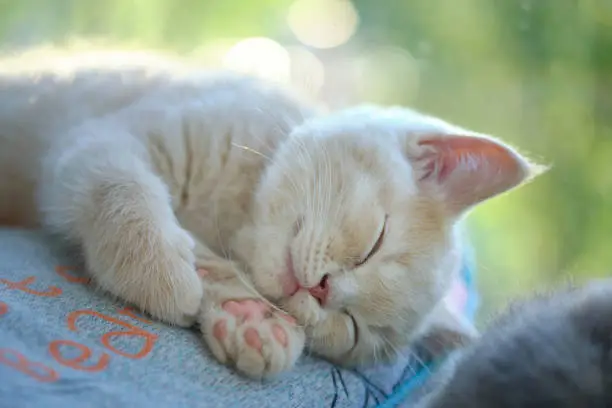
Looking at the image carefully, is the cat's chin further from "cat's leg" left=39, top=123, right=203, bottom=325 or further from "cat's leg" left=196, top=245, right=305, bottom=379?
"cat's leg" left=39, top=123, right=203, bottom=325

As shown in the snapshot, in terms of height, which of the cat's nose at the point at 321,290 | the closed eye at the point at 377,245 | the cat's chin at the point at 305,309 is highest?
the closed eye at the point at 377,245

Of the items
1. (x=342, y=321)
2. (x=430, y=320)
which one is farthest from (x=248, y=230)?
(x=430, y=320)

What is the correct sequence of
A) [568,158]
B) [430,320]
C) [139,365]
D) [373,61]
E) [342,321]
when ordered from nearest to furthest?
[139,365], [342,321], [430,320], [568,158], [373,61]

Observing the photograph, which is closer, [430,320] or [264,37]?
[430,320]

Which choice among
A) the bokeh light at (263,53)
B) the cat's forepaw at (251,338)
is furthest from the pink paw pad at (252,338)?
the bokeh light at (263,53)

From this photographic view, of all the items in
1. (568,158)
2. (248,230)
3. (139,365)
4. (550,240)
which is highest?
(568,158)

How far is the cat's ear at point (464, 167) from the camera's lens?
103 centimetres

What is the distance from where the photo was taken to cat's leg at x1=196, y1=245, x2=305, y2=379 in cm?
83

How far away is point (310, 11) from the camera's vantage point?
1924 millimetres

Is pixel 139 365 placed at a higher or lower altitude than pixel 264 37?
lower

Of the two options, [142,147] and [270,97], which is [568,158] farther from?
[142,147]

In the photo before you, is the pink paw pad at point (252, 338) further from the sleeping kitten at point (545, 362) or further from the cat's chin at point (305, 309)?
the sleeping kitten at point (545, 362)

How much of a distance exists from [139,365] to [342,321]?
32 centimetres

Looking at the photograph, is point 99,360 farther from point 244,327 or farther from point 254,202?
point 254,202
